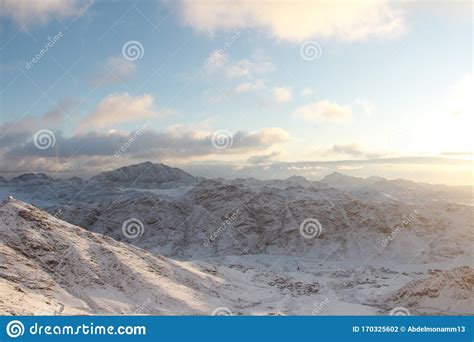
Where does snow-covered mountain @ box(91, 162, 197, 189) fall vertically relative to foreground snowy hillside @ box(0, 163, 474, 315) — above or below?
above

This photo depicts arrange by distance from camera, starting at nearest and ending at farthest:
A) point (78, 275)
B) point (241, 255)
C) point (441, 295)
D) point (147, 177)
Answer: point (78, 275) → point (441, 295) → point (241, 255) → point (147, 177)

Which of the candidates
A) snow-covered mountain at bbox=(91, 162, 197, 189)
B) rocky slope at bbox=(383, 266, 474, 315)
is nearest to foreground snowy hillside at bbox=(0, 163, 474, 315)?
rocky slope at bbox=(383, 266, 474, 315)

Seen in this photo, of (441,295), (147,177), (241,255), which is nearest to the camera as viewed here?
(441,295)

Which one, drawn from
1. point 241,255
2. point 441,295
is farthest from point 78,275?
point 241,255

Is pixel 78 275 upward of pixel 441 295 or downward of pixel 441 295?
downward

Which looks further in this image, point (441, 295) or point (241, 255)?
point (241, 255)

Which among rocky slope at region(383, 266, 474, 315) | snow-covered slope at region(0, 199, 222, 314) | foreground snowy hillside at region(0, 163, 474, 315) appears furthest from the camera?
rocky slope at region(383, 266, 474, 315)

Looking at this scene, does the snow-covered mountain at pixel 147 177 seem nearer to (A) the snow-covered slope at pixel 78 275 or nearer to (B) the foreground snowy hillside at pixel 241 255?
(B) the foreground snowy hillside at pixel 241 255

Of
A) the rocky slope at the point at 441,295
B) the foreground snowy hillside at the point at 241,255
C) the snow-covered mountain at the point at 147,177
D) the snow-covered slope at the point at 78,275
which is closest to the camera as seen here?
the snow-covered slope at the point at 78,275

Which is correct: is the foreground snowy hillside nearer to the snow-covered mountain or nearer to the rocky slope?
the rocky slope

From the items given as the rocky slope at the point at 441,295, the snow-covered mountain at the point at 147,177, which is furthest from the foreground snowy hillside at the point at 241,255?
the snow-covered mountain at the point at 147,177

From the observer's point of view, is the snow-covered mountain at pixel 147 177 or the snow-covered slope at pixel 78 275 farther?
the snow-covered mountain at pixel 147 177

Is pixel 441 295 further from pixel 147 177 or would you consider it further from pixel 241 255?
pixel 147 177

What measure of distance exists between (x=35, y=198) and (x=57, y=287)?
103m
